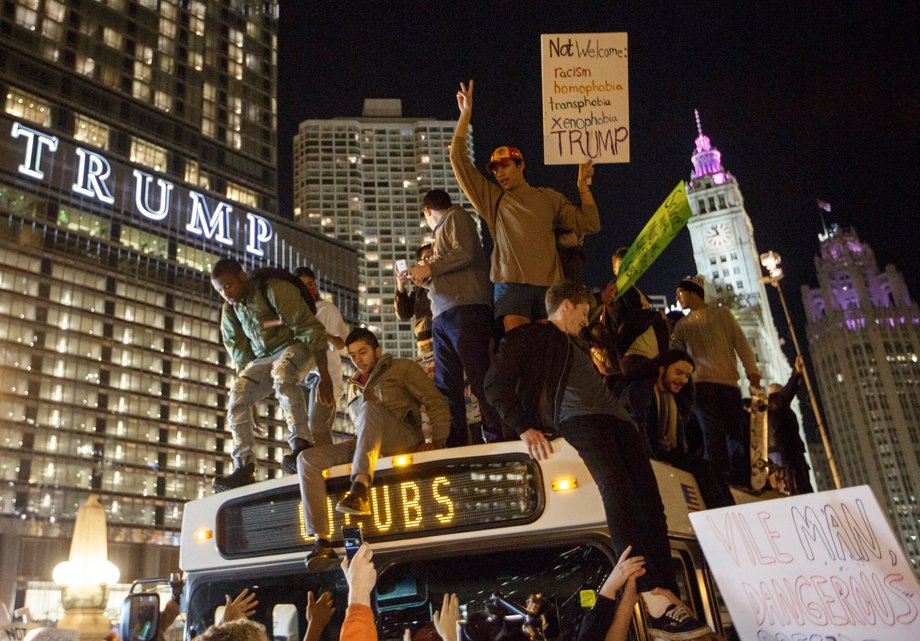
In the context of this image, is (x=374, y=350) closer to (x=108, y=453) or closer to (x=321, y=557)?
(x=321, y=557)

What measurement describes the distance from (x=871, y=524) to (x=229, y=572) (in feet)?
11.9

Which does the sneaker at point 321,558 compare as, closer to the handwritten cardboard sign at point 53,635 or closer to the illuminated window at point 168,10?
the handwritten cardboard sign at point 53,635

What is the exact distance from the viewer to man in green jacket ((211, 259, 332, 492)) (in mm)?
6227

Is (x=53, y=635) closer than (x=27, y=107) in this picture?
Yes

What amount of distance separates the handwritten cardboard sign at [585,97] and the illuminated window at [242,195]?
97.2 m

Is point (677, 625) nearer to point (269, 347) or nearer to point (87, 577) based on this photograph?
point (269, 347)

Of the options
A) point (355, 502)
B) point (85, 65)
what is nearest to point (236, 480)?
point (355, 502)

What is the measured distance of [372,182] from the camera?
137875mm

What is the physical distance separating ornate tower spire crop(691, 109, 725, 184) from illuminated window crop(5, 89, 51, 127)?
302 ft

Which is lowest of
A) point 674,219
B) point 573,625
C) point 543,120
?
point 573,625

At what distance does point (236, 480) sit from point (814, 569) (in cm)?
404

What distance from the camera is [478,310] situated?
551cm

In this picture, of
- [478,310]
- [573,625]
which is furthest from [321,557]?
[478,310]

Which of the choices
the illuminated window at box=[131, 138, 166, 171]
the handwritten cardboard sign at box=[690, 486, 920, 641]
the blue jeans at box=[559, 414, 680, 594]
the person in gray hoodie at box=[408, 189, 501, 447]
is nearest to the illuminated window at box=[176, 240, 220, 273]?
the illuminated window at box=[131, 138, 166, 171]
